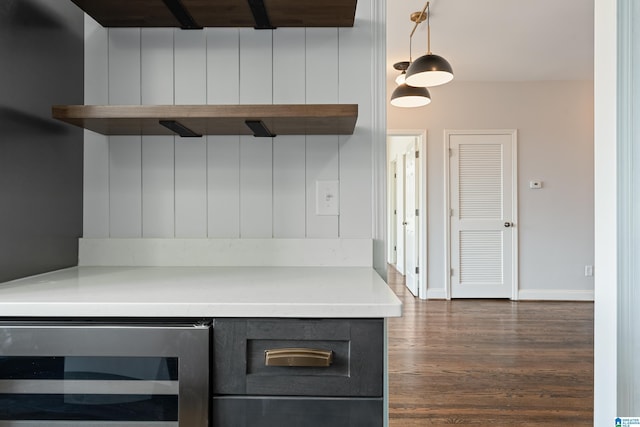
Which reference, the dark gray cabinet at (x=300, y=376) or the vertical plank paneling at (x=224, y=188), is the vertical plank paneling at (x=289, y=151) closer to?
the vertical plank paneling at (x=224, y=188)

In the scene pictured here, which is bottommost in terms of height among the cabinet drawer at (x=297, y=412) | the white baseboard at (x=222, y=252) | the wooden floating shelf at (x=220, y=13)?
the cabinet drawer at (x=297, y=412)

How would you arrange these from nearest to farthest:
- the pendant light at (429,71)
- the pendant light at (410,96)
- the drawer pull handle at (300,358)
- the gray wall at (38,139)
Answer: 1. the drawer pull handle at (300,358)
2. the gray wall at (38,139)
3. the pendant light at (429,71)
4. the pendant light at (410,96)

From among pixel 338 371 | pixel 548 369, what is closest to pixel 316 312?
pixel 338 371

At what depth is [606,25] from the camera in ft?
4.59

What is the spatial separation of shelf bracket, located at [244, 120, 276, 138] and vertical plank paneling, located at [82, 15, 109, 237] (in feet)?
1.87

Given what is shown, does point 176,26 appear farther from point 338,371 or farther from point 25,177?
point 338,371

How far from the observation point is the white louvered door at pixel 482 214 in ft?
15.3

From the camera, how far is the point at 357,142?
1463 mm

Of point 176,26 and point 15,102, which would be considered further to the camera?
point 176,26

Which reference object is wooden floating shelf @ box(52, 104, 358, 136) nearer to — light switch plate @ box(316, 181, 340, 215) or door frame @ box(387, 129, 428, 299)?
light switch plate @ box(316, 181, 340, 215)

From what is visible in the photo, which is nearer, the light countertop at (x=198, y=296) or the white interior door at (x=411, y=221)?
the light countertop at (x=198, y=296)

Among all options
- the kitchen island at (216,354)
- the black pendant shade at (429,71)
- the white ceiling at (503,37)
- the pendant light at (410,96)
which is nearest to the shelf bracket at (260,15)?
the kitchen island at (216,354)

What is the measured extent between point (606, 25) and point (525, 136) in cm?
356

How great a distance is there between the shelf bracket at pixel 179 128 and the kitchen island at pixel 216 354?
0.61 metres
